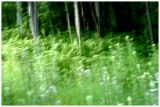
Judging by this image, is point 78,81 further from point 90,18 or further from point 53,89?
point 90,18

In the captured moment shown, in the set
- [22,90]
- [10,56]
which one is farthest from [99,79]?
[10,56]

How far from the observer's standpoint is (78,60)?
4.19 metres

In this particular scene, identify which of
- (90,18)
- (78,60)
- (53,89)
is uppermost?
(90,18)

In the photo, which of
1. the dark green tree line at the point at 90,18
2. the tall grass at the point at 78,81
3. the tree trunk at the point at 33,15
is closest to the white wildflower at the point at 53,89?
the tall grass at the point at 78,81

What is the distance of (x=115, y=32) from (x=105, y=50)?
4.40 feet

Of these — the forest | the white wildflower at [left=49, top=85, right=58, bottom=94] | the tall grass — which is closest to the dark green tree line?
the forest

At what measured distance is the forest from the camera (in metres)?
2.92

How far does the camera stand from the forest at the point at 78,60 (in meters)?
2.92

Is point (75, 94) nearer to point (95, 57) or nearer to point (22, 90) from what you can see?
point (22, 90)

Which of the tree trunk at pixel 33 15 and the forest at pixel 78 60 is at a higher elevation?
the tree trunk at pixel 33 15

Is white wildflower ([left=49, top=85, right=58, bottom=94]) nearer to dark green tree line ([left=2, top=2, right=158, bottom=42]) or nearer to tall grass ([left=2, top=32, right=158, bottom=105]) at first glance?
tall grass ([left=2, top=32, right=158, bottom=105])

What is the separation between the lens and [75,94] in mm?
3002

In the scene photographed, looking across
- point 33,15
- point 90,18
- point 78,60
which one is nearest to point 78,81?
point 78,60

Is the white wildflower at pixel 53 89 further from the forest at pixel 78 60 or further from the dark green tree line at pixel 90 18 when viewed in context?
the dark green tree line at pixel 90 18
